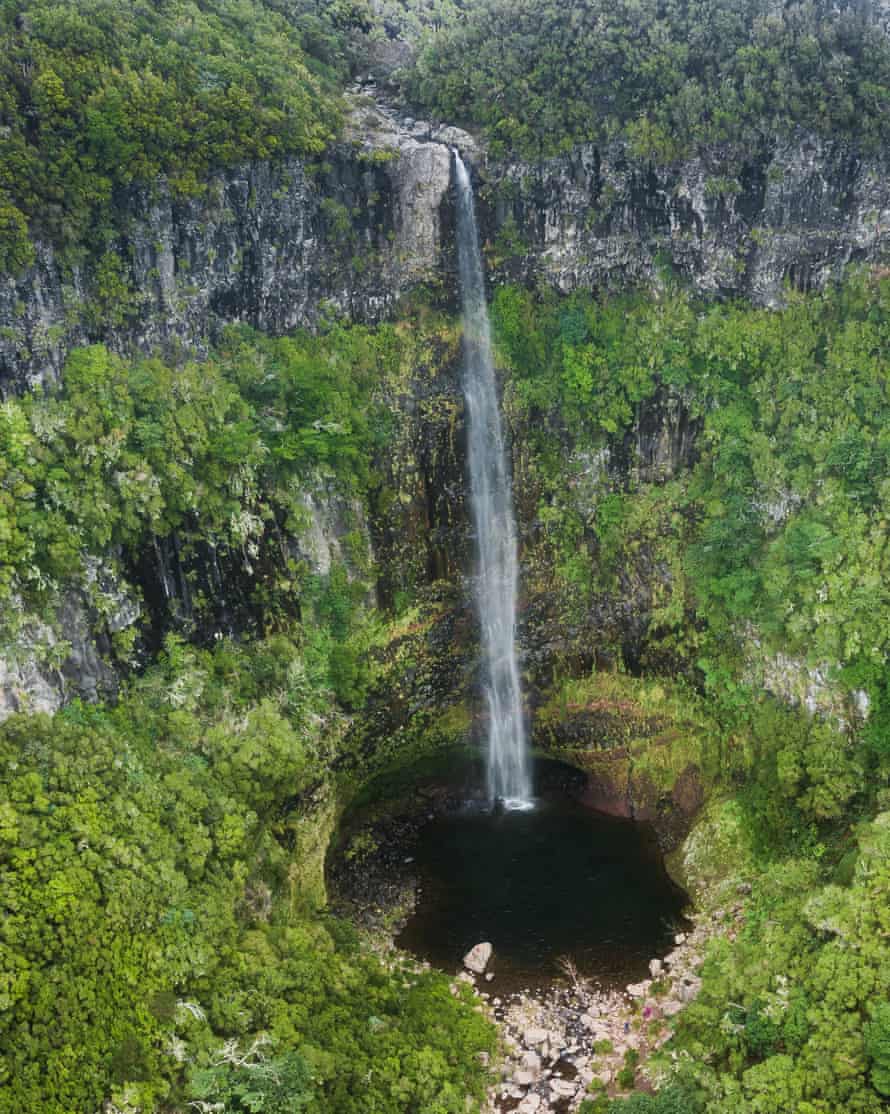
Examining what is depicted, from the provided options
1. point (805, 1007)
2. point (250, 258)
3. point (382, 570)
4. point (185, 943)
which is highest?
point (250, 258)

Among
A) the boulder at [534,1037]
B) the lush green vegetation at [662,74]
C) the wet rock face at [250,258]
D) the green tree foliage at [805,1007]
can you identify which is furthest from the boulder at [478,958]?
the lush green vegetation at [662,74]

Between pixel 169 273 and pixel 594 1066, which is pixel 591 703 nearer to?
pixel 594 1066

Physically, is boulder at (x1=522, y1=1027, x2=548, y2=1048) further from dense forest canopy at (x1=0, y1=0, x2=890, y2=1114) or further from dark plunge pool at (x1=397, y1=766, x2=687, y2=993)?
dense forest canopy at (x1=0, y1=0, x2=890, y2=1114)

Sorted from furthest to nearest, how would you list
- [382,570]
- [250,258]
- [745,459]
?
[382,570] < [745,459] < [250,258]

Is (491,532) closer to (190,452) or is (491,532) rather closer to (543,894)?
(190,452)

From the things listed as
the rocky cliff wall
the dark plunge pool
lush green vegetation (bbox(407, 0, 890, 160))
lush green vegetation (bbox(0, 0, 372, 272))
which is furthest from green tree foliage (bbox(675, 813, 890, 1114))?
lush green vegetation (bbox(0, 0, 372, 272))

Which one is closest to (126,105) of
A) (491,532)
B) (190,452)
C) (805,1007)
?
(190,452)
